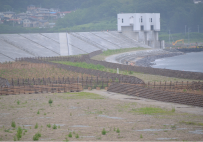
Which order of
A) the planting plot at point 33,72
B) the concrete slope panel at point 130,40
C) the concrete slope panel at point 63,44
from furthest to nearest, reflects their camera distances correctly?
1. the concrete slope panel at point 130,40
2. the concrete slope panel at point 63,44
3. the planting plot at point 33,72

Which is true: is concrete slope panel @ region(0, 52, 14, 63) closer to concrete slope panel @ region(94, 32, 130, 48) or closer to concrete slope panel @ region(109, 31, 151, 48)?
concrete slope panel @ region(94, 32, 130, 48)

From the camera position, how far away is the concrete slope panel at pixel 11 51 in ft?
215

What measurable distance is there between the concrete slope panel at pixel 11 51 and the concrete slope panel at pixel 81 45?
1693cm

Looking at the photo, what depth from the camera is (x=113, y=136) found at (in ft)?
47.0

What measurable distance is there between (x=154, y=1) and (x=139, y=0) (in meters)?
11.2

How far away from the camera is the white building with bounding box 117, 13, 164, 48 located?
102m

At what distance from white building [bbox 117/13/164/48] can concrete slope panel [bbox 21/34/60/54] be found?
101 ft

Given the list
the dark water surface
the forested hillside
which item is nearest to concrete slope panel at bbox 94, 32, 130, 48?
the dark water surface

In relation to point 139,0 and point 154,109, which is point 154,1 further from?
point 154,109

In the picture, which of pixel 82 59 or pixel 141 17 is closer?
pixel 82 59

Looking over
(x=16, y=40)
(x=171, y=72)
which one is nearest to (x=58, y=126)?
(x=171, y=72)

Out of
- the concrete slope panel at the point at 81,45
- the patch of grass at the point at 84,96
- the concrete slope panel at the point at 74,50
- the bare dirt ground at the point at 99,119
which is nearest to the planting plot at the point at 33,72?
the patch of grass at the point at 84,96

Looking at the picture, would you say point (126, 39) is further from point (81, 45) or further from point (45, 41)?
point (45, 41)

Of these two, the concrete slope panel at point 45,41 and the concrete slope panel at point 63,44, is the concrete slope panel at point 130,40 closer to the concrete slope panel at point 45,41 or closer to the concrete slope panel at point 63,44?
the concrete slope panel at point 63,44
